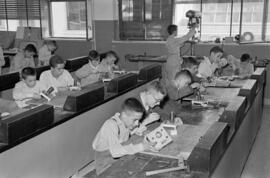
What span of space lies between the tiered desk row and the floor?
620 millimetres

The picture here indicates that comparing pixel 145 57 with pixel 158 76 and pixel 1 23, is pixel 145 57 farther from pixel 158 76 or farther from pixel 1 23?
pixel 1 23

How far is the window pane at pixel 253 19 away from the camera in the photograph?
23.4 ft

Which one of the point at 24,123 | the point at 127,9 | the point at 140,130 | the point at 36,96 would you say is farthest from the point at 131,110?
the point at 127,9

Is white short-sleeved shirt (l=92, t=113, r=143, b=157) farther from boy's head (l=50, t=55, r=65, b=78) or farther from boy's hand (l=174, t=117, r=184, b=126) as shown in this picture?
boy's head (l=50, t=55, r=65, b=78)

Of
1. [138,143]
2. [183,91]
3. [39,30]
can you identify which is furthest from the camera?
[39,30]

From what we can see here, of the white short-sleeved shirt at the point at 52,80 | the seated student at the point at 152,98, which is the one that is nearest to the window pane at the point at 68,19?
the white short-sleeved shirt at the point at 52,80

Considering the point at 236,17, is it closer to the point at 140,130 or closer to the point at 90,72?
the point at 90,72

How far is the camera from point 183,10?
782 cm

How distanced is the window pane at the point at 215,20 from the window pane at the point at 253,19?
346 mm

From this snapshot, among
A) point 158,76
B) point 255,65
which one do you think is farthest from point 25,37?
point 255,65

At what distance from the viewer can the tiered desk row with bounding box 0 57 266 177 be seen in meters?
2.56

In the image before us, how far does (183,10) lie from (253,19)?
4.83 ft

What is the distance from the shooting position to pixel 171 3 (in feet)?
25.7

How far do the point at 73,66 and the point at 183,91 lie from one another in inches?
106
